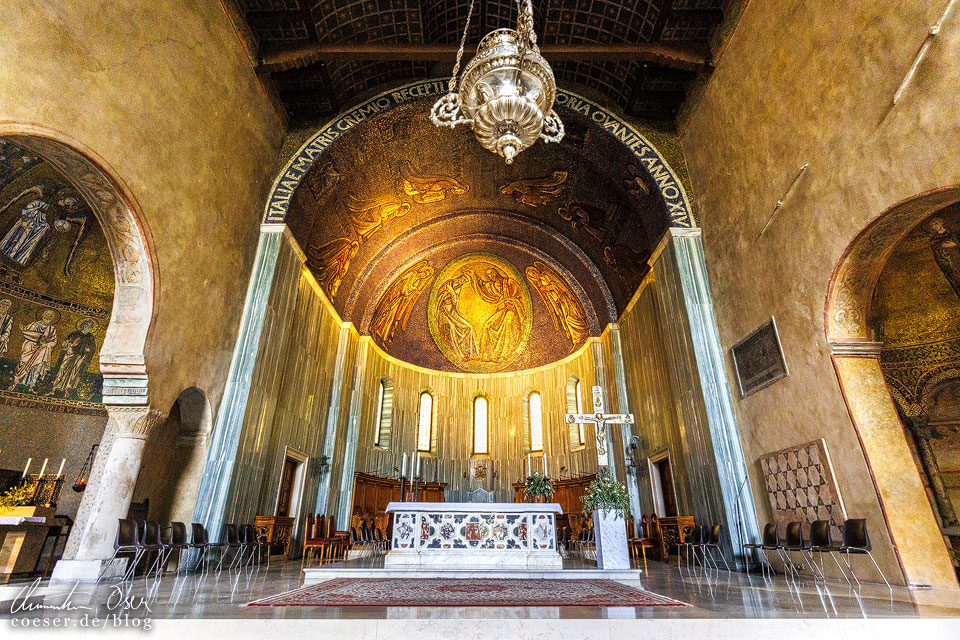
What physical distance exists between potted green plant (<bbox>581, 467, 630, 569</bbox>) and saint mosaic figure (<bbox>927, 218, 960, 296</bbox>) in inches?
279

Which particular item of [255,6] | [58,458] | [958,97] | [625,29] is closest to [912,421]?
[958,97]

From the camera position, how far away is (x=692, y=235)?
10.1 meters

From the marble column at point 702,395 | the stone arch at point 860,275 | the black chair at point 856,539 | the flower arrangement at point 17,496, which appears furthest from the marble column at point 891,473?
the flower arrangement at point 17,496

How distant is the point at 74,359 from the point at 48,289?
1.51 m

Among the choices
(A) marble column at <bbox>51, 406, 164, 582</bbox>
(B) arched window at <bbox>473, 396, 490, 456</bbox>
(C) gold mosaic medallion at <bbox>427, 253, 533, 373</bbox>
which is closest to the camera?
(A) marble column at <bbox>51, 406, 164, 582</bbox>

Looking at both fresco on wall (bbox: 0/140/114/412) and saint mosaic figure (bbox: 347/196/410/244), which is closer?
fresco on wall (bbox: 0/140/114/412)

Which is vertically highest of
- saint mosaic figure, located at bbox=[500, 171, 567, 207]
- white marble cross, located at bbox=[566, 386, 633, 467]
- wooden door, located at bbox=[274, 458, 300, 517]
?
saint mosaic figure, located at bbox=[500, 171, 567, 207]

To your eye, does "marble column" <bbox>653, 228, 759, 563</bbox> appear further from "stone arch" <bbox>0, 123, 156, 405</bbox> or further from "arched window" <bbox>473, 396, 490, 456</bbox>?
"stone arch" <bbox>0, 123, 156, 405</bbox>

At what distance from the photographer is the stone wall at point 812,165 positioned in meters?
5.26

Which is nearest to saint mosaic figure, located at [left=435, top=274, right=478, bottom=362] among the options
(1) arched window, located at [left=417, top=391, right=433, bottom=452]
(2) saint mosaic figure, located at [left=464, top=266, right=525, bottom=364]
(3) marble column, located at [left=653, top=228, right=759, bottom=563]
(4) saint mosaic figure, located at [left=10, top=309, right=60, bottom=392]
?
(2) saint mosaic figure, located at [left=464, top=266, right=525, bottom=364]

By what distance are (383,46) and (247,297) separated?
230 inches

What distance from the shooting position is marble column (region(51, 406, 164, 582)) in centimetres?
602

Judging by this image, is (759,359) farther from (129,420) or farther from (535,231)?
(129,420)

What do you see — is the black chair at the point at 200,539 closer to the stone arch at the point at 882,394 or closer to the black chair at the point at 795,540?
the black chair at the point at 795,540
